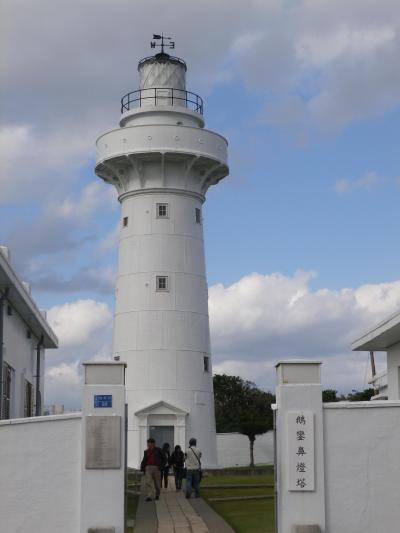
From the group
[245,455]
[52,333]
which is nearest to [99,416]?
[52,333]

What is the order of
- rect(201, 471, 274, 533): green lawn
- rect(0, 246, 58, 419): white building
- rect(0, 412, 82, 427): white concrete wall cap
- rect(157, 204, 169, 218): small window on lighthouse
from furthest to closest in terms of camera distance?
rect(157, 204, 169, 218): small window on lighthouse
rect(0, 246, 58, 419): white building
rect(201, 471, 274, 533): green lawn
rect(0, 412, 82, 427): white concrete wall cap

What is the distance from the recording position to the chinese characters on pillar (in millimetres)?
14820

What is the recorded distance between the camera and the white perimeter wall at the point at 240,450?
49781 mm

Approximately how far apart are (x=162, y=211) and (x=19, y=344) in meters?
15.5

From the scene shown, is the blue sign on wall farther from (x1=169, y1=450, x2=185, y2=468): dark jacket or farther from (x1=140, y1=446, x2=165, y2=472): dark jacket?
(x1=169, y1=450, x2=185, y2=468): dark jacket

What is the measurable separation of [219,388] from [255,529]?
154ft

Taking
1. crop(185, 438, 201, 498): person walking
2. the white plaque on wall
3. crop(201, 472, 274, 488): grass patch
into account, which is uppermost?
the white plaque on wall

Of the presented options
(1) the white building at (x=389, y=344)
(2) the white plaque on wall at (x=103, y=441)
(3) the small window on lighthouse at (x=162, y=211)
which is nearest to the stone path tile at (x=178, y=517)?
(2) the white plaque on wall at (x=103, y=441)

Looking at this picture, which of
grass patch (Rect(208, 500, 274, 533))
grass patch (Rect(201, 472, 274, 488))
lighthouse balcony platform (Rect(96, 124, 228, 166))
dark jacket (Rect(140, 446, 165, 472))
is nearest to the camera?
grass patch (Rect(208, 500, 274, 533))

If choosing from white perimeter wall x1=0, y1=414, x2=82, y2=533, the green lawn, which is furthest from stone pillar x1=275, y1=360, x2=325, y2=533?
white perimeter wall x1=0, y1=414, x2=82, y2=533

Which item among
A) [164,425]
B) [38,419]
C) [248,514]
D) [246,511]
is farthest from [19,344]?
[164,425]

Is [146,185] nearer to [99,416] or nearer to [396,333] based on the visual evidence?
[396,333]

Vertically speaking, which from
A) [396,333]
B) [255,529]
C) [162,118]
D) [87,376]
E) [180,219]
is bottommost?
[255,529]

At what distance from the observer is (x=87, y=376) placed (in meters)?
15.2
